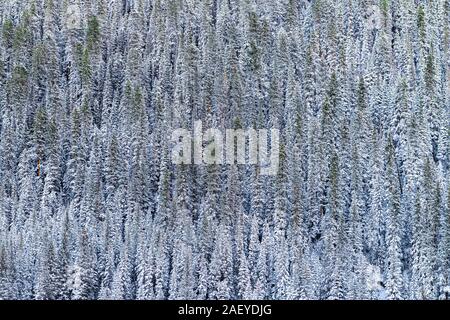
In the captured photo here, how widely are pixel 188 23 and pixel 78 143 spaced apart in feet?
120

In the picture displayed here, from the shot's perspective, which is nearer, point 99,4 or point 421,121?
point 421,121

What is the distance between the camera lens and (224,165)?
157250 millimetres

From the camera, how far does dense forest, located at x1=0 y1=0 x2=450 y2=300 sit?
452ft

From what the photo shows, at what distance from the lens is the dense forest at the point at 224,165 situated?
452 feet

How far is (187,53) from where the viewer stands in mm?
181500

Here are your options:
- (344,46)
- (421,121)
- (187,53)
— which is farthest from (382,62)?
(187,53)

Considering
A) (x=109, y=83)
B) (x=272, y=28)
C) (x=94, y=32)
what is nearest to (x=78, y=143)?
(x=109, y=83)
